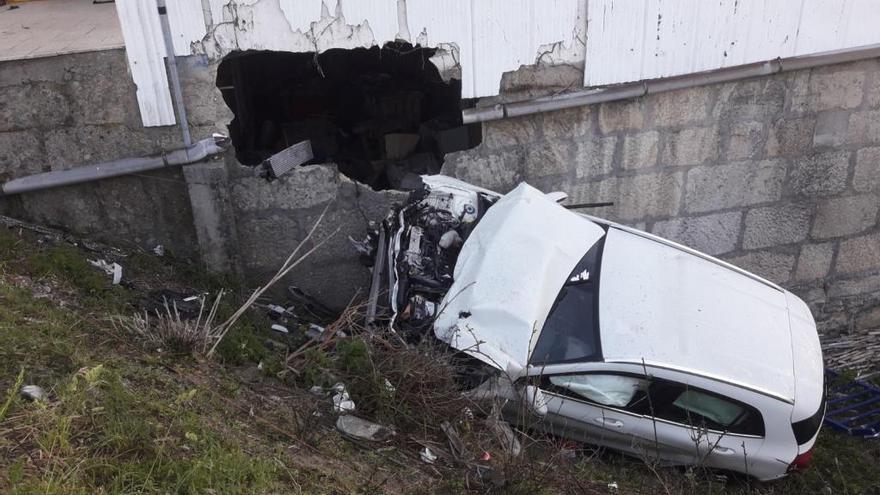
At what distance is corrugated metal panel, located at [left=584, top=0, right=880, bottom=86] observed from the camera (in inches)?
217

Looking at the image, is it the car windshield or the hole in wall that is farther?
the hole in wall

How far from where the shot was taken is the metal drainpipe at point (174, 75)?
15.9ft

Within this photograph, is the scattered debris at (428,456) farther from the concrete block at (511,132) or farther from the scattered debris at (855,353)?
the scattered debris at (855,353)

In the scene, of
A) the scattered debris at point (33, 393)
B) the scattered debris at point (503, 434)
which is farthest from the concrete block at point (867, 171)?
the scattered debris at point (33, 393)

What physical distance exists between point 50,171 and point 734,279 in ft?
16.7

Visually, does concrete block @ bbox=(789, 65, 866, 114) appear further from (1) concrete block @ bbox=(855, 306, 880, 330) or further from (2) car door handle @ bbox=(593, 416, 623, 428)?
(2) car door handle @ bbox=(593, 416, 623, 428)

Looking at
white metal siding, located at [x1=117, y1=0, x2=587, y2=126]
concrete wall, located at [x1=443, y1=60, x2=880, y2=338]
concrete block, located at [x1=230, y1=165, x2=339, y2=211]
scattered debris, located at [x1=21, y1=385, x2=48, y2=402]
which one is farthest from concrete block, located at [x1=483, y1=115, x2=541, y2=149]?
scattered debris, located at [x1=21, y1=385, x2=48, y2=402]

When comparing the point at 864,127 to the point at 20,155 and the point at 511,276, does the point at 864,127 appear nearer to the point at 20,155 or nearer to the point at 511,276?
the point at 511,276

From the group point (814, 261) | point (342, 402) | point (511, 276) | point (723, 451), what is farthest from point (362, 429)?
point (814, 261)

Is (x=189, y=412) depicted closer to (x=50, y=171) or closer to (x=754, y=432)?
(x=50, y=171)

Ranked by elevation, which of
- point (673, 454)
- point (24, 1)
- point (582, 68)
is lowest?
point (673, 454)

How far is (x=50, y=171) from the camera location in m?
5.24

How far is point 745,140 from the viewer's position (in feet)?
20.1

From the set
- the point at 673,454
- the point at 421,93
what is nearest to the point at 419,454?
the point at 673,454
